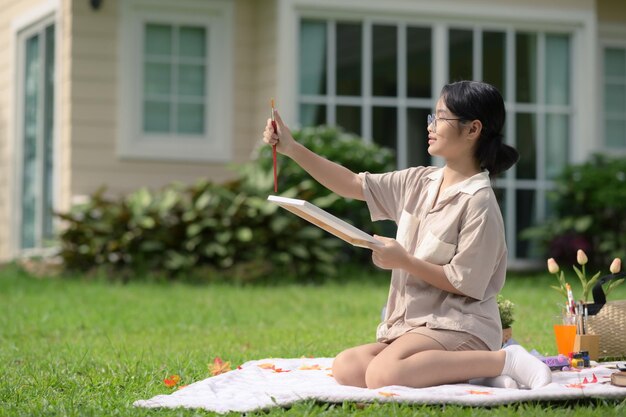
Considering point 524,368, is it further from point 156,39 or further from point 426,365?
point 156,39

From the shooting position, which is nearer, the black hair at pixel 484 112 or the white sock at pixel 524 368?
the white sock at pixel 524 368

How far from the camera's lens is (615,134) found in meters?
12.1

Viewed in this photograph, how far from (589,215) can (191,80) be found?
406cm

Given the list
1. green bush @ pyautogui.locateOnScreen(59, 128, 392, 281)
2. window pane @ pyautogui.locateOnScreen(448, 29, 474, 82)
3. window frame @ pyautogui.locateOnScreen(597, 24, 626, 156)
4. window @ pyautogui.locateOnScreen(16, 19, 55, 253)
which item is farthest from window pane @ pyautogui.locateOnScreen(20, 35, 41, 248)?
window frame @ pyautogui.locateOnScreen(597, 24, 626, 156)

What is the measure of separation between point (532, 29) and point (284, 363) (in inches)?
283

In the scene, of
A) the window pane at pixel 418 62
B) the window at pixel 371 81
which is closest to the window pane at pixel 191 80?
the window at pixel 371 81

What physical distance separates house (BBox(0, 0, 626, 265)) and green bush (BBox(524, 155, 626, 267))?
32 centimetres

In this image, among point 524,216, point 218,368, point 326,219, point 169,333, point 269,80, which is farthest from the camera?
point 524,216

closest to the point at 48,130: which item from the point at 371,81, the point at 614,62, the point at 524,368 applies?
the point at 371,81

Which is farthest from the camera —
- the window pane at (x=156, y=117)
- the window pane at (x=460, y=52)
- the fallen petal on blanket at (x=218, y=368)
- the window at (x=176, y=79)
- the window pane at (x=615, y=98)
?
the window pane at (x=615, y=98)

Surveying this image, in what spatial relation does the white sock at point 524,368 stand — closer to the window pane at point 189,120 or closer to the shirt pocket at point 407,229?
the shirt pocket at point 407,229

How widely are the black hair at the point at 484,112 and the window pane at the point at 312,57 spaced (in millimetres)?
6453

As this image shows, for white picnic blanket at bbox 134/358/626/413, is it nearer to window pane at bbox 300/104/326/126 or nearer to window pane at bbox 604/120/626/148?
window pane at bbox 300/104/326/126

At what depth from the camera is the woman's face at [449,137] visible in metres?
4.16
